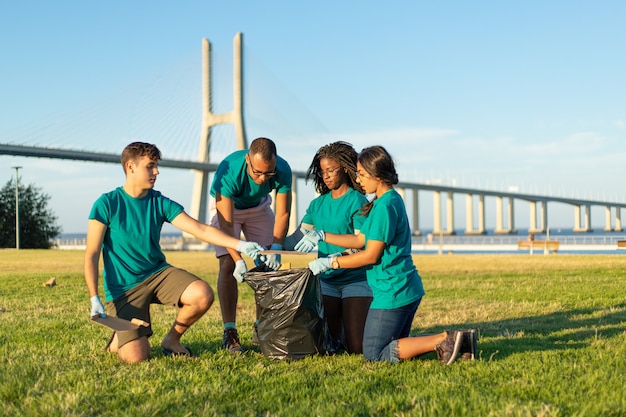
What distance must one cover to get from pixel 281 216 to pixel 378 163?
1.10 metres

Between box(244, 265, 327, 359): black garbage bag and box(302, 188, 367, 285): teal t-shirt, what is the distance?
1.32 feet

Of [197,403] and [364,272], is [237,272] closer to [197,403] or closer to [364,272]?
[364,272]

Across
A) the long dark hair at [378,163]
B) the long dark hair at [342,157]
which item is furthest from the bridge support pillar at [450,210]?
the long dark hair at [378,163]

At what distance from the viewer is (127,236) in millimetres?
4152

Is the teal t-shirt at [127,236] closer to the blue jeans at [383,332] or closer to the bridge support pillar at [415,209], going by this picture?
the blue jeans at [383,332]

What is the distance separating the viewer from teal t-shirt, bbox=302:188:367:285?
4641 millimetres

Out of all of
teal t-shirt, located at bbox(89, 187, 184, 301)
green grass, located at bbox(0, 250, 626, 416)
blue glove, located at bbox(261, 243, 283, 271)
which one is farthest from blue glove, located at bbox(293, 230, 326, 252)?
teal t-shirt, located at bbox(89, 187, 184, 301)

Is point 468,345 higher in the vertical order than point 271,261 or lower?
lower

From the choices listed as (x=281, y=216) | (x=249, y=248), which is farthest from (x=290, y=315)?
(x=281, y=216)

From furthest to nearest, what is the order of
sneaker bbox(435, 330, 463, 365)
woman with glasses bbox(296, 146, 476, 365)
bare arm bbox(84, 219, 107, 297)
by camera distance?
bare arm bbox(84, 219, 107, 297) < woman with glasses bbox(296, 146, 476, 365) < sneaker bbox(435, 330, 463, 365)

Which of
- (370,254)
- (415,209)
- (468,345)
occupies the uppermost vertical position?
(415,209)

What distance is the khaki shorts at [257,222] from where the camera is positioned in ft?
17.1

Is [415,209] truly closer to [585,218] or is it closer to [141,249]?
Answer: [585,218]

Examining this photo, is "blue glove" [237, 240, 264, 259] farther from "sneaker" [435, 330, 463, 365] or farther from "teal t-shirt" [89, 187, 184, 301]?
"sneaker" [435, 330, 463, 365]
